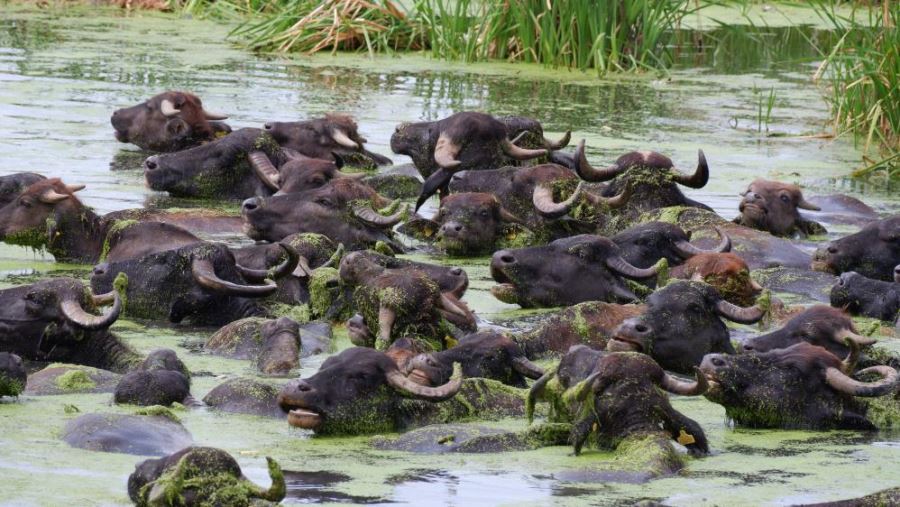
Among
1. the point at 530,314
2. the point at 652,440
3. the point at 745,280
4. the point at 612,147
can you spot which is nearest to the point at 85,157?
the point at 612,147

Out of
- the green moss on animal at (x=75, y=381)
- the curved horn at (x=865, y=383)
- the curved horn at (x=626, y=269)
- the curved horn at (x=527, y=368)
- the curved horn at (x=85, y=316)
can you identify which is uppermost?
the curved horn at (x=865, y=383)

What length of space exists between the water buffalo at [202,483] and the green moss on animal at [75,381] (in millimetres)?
1919

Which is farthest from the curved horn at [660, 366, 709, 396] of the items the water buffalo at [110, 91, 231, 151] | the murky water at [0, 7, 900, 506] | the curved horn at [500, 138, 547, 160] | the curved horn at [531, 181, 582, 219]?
the water buffalo at [110, 91, 231, 151]

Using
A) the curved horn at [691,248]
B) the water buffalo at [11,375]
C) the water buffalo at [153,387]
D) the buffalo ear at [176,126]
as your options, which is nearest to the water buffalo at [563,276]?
the curved horn at [691,248]

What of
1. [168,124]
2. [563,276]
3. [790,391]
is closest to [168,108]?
[168,124]

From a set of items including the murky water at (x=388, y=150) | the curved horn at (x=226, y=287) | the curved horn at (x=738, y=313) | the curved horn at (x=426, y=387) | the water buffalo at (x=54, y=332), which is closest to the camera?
the murky water at (x=388, y=150)

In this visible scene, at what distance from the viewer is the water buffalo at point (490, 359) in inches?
279

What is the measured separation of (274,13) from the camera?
2100cm

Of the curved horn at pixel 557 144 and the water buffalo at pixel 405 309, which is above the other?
the curved horn at pixel 557 144

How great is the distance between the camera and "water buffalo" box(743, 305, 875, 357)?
7.31 m

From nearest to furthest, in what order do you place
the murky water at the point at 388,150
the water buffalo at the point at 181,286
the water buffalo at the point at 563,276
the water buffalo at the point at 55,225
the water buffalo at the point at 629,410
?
the murky water at the point at 388,150
the water buffalo at the point at 629,410
the water buffalo at the point at 181,286
the water buffalo at the point at 563,276
the water buffalo at the point at 55,225

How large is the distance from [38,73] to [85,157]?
170 inches

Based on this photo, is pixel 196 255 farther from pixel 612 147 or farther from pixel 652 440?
pixel 612 147

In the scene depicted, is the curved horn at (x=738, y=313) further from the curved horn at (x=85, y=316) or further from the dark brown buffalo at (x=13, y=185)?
the dark brown buffalo at (x=13, y=185)
